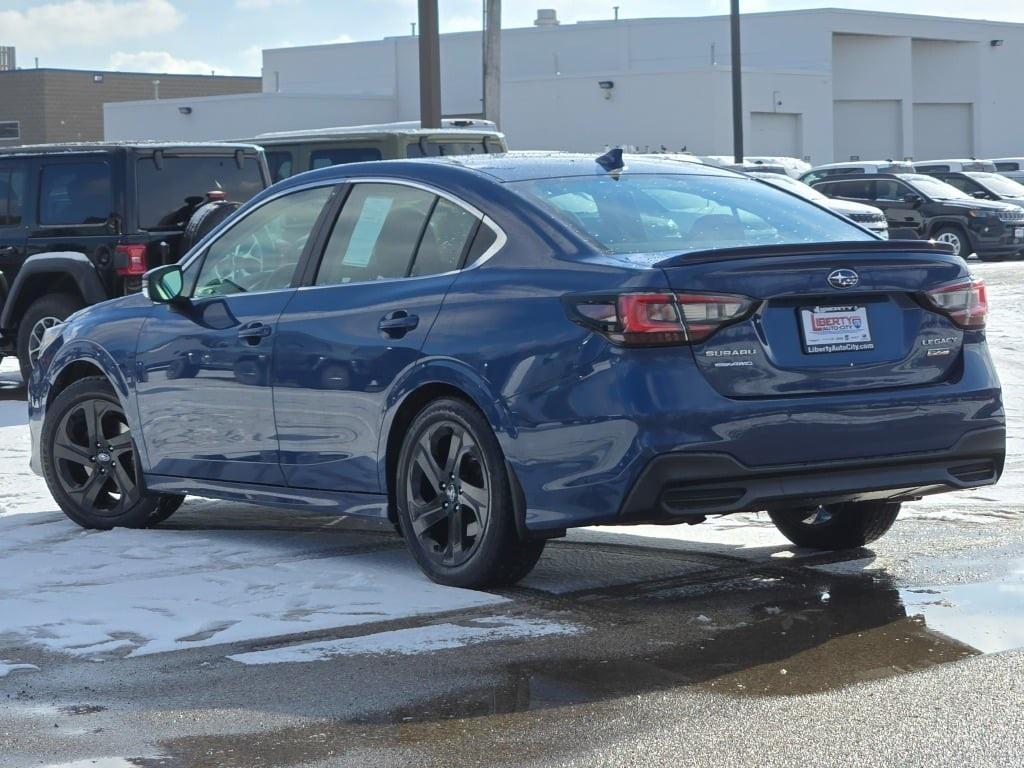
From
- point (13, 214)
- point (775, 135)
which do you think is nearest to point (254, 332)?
point (13, 214)

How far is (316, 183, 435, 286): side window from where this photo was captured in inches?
277

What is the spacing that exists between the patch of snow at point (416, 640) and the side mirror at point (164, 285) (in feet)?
8.10

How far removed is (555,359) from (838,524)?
1.80 meters

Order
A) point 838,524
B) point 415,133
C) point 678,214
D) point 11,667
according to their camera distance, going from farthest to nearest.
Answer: point 415,133
point 838,524
point 678,214
point 11,667

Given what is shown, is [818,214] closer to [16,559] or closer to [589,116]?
[16,559]

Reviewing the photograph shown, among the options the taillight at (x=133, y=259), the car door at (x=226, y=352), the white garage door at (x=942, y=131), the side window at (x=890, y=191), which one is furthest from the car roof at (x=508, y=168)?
the white garage door at (x=942, y=131)

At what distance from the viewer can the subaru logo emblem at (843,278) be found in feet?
20.2

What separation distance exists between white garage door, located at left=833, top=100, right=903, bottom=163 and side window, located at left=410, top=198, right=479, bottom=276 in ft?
193

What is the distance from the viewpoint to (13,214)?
14.8 metres

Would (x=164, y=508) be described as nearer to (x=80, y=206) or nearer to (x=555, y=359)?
(x=555, y=359)

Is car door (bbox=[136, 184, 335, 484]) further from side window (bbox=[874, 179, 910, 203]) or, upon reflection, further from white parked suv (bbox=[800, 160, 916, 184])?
white parked suv (bbox=[800, 160, 916, 184])

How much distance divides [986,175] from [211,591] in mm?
30546

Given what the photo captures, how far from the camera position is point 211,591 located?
22.5 feet

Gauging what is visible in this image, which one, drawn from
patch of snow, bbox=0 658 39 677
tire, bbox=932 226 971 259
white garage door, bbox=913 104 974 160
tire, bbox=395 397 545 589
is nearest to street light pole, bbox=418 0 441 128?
tire, bbox=395 397 545 589
